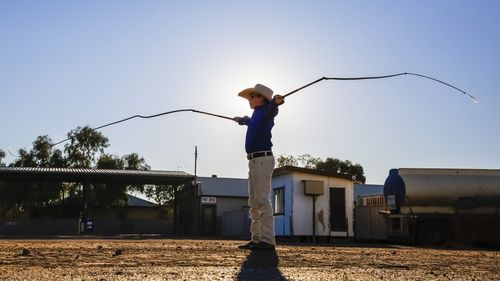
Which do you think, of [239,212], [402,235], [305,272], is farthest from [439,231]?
[239,212]

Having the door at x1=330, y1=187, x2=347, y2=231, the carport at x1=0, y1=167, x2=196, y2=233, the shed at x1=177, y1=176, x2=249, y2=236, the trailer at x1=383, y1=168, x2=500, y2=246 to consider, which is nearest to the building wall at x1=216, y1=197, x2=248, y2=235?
the shed at x1=177, y1=176, x2=249, y2=236

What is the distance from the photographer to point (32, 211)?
49.6 m

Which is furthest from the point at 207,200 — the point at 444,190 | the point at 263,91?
the point at 263,91

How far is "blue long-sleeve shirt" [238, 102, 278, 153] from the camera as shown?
24.5 feet

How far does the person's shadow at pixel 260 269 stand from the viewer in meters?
4.14

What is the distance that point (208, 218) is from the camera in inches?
1646

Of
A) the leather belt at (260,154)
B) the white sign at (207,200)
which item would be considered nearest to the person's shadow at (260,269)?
the leather belt at (260,154)

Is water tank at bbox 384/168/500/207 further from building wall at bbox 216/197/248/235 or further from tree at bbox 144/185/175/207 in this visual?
tree at bbox 144/185/175/207

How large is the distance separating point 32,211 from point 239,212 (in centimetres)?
2129

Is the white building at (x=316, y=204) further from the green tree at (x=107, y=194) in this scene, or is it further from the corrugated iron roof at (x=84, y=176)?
the green tree at (x=107, y=194)

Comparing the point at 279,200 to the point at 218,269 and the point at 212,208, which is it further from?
the point at 212,208

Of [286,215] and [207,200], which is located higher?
[207,200]

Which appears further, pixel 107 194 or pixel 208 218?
pixel 107 194

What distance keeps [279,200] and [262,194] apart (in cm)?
1501
